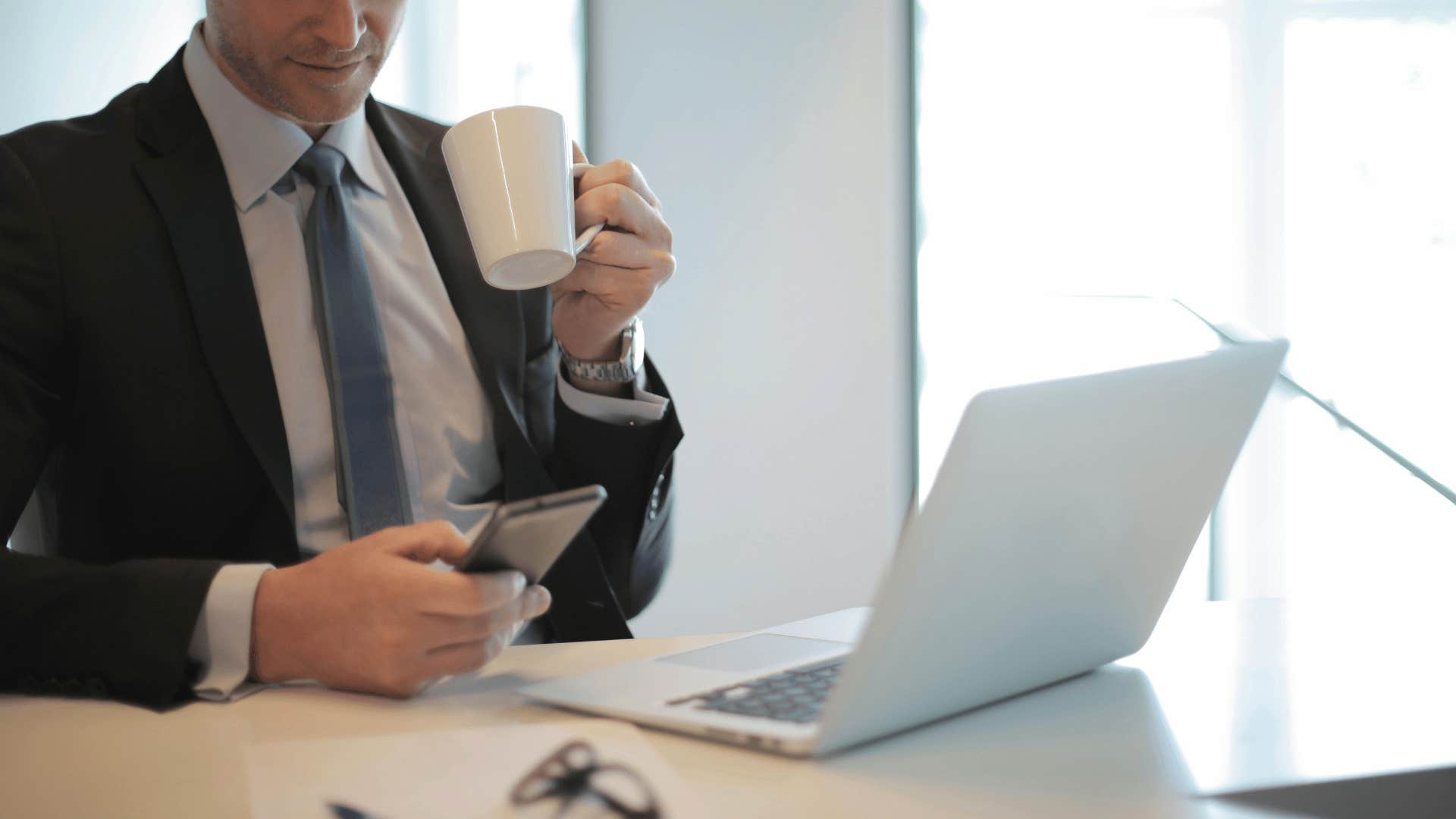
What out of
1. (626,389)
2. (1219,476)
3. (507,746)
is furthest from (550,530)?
(626,389)

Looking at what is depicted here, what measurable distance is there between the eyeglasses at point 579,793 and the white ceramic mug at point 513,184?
49cm

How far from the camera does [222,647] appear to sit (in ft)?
2.53

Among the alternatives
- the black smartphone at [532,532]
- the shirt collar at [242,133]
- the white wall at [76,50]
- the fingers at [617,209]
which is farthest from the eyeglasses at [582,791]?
the white wall at [76,50]

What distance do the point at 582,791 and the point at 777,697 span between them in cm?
16

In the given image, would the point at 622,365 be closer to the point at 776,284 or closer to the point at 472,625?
the point at 472,625

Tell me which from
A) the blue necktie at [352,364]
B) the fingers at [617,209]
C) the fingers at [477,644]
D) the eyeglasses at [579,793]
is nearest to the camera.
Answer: the eyeglasses at [579,793]

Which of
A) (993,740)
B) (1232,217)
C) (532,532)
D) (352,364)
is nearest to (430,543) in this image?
(532,532)

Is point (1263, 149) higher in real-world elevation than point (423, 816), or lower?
higher

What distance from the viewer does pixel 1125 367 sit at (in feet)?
1.96

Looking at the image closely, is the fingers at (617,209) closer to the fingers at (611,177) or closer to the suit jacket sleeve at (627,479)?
the fingers at (611,177)

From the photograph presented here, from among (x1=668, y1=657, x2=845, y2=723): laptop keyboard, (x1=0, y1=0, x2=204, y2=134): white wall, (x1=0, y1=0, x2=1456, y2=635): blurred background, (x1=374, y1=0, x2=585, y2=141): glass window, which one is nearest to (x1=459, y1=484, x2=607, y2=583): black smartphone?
(x1=668, y1=657, x2=845, y2=723): laptop keyboard

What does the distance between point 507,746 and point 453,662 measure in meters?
0.14

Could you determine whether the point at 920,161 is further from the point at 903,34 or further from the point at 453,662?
the point at 453,662

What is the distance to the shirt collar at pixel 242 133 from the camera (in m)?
1.23
